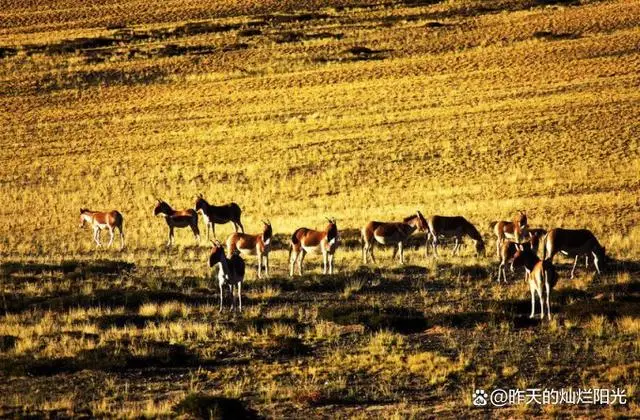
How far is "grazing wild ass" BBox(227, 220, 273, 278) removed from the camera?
26656 mm

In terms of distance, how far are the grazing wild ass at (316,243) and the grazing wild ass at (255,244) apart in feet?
2.77

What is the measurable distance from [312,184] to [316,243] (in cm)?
2123

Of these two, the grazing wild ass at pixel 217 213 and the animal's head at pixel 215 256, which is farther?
the grazing wild ass at pixel 217 213

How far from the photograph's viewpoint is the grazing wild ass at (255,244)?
2666cm

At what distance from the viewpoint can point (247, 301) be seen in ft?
79.3

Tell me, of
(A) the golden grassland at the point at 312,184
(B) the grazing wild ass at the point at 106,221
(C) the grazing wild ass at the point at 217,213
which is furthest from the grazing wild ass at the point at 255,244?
(C) the grazing wild ass at the point at 217,213

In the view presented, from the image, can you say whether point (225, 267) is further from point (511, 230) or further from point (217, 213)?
point (217, 213)

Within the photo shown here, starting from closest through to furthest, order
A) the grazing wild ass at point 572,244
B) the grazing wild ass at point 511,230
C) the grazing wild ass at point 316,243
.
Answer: the grazing wild ass at point 572,244 → the grazing wild ass at point 316,243 → the grazing wild ass at point 511,230

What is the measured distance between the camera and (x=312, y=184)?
48.4 m

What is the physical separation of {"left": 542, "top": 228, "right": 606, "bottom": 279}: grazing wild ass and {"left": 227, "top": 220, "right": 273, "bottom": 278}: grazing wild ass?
6.68m

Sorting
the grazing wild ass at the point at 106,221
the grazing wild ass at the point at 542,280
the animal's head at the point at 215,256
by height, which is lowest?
the grazing wild ass at the point at 542,280

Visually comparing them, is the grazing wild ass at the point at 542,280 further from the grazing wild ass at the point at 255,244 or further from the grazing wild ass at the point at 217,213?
the grazing wild ass at the point at 217,213

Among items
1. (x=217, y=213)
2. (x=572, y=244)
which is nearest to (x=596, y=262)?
(x=572, y=244)

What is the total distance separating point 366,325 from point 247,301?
3943mm
